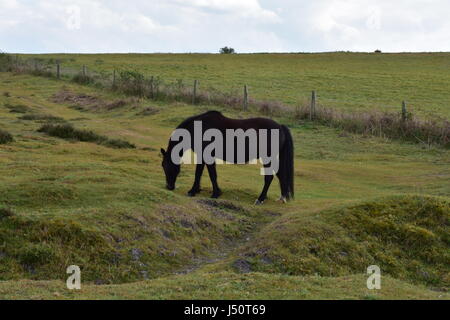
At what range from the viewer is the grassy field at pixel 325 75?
41.9m

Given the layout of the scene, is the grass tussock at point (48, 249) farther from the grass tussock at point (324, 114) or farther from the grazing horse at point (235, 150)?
the grass tussock at point (324, 114)

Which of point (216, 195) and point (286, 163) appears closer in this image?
point (216, 195)

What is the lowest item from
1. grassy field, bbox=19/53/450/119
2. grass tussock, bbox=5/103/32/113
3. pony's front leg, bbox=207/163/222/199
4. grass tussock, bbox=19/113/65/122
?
pony's front leg, bbox=207/163/222/199

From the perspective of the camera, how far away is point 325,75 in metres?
57.6

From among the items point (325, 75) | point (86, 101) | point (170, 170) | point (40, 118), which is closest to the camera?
point (170, 170)

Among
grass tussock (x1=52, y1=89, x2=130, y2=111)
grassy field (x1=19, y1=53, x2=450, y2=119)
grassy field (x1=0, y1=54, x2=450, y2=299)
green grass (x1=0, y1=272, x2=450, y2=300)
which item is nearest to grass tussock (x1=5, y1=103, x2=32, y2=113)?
grass tussock (x1=52, y1=89, x2=130, y2=111)

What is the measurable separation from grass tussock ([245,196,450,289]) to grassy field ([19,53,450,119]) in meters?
20.6

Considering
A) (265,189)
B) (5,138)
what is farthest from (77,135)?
(265,189)

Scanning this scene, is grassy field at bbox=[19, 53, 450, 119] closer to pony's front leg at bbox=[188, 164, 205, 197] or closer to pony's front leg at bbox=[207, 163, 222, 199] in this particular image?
Answer: pony's front leg at bbox=[207, 163, 222, 199]

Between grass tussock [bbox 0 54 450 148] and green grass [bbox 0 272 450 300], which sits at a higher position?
grass tussock [bbox 0 54 450 148]

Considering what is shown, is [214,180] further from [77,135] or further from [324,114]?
[324,114]

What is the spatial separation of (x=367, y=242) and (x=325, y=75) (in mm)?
47417

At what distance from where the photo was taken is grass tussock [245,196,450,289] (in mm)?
10812

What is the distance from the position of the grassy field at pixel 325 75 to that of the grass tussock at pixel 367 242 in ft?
67.5
